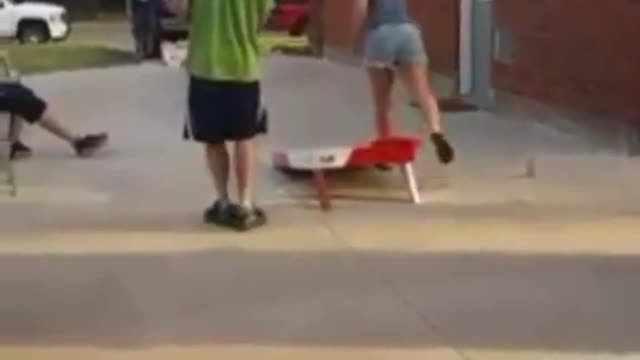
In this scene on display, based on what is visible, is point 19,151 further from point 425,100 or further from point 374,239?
point 374,239

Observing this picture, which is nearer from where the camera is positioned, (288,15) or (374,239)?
(374,239)

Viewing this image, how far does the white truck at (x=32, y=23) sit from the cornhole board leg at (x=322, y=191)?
34476 mm

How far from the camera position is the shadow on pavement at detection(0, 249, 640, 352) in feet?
26.8

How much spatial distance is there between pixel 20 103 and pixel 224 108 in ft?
11.6

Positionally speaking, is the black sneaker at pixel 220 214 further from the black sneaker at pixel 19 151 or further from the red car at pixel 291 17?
the red car at pixel 291 17

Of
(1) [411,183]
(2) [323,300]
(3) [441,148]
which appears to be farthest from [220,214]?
(3) [441,148]

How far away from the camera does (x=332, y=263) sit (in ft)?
32.2

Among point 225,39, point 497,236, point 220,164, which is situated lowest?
point 497,236

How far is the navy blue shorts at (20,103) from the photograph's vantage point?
45.4 feet

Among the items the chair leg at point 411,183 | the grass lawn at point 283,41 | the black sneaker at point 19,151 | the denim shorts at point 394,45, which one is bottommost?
the grass lawn at point 283,41

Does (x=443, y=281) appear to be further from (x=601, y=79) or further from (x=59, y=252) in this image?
(x=601, y=79)

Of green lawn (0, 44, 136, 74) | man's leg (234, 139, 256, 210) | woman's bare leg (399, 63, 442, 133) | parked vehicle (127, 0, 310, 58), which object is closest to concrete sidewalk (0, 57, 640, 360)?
man's leg (234, 139, 256, 210)

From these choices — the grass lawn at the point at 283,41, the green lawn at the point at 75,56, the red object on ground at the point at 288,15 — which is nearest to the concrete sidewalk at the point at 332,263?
the green lawn at the point at 75,56

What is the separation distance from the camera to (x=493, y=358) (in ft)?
25.4
